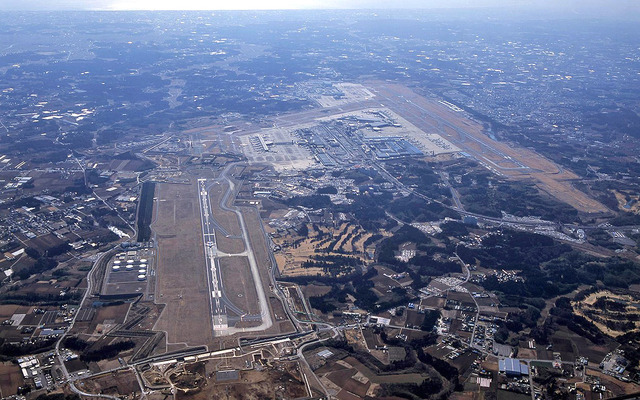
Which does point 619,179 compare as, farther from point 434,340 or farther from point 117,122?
point 117,122

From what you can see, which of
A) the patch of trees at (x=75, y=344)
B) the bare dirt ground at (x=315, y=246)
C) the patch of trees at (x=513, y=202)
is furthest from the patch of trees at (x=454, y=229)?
the patch of trees at (x=75, y=344)

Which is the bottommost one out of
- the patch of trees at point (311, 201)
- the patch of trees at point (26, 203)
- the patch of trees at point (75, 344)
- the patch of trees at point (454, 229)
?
Answer: the patch of trees at point (454, 229)

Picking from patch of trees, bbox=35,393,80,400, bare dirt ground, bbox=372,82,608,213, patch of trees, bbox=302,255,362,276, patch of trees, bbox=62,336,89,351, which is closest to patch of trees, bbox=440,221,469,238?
patch of trees, bbox=302,255,362,276

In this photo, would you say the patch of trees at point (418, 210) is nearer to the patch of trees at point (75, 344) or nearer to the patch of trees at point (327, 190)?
the patch of trees at point (327, 190)

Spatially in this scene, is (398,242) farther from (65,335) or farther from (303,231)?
(65,335)

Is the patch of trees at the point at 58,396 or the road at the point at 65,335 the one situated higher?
the patch of trees at the point at 58,396

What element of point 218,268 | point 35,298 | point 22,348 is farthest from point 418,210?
point 22,348

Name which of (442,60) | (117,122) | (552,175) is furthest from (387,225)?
(442,60)
